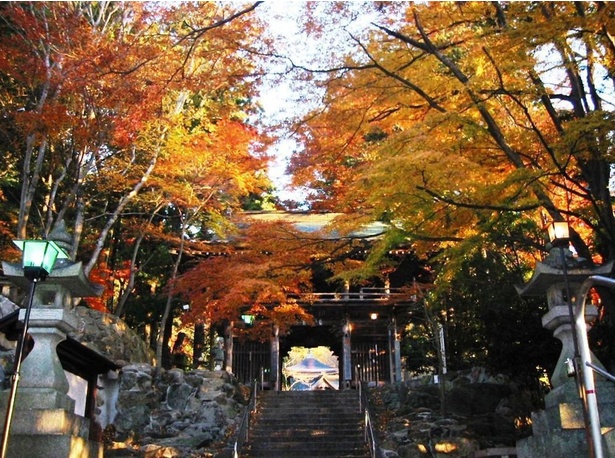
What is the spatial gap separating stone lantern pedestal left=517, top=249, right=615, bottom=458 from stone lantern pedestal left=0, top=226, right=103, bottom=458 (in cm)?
639

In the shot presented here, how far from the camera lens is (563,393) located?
774cm

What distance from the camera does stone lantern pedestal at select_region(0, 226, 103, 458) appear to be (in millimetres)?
7422

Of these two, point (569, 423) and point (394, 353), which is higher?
point (394, 353)

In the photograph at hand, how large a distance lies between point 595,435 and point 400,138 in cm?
511

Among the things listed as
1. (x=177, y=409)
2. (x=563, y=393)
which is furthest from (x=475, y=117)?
(x=177, y=409)

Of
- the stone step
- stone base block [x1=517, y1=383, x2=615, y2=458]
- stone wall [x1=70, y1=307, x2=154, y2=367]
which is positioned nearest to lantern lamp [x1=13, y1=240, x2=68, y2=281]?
stone base block [x1=517, y1=383, x2=615, y2=458]

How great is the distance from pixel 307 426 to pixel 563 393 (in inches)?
357

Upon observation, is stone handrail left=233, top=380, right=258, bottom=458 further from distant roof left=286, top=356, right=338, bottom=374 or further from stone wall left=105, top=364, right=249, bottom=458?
distant roof left=286, top=356, right=338, bottom=374

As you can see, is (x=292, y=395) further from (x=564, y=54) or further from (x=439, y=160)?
(x=564, y=54)

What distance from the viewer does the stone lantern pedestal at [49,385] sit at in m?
7.42

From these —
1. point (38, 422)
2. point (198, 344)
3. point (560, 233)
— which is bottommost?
point (38, 422)

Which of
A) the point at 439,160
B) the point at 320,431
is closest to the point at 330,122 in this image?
the point at 439,160

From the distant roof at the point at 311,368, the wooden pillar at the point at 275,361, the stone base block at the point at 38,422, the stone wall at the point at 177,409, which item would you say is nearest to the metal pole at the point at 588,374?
the stone base block at the point at 38,422

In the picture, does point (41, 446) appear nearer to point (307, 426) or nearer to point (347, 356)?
point (307, 426)
